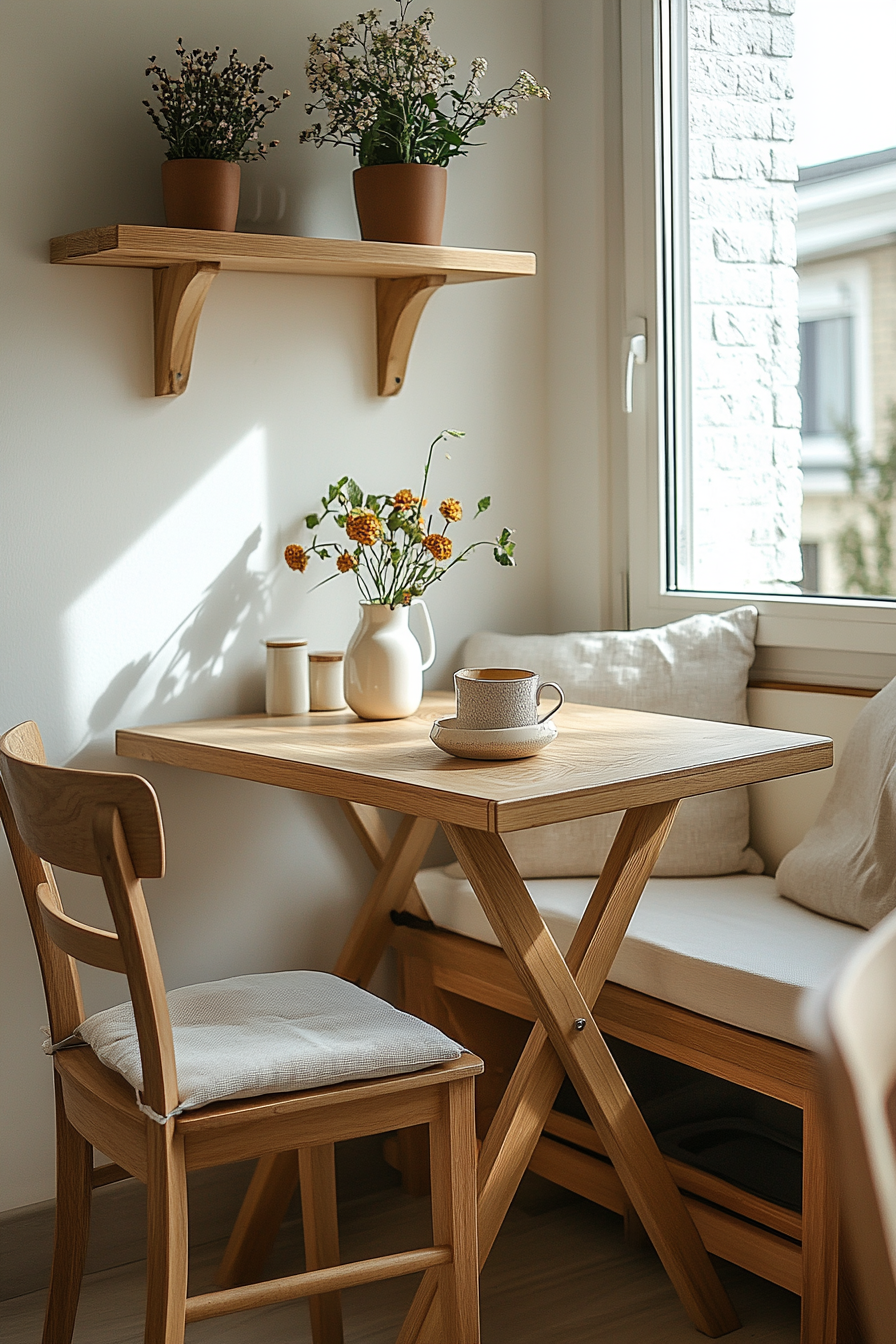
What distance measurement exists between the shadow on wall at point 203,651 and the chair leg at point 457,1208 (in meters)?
0.90

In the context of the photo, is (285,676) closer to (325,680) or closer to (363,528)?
(325,680)

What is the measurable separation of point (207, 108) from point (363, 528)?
68 centimetres

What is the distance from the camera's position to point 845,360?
7.82 feet

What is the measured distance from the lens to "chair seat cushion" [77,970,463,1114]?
4.92ft

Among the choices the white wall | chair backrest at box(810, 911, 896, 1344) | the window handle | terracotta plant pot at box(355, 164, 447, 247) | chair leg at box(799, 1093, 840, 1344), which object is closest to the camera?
chair backrest at box(810, 911, 896, 1344)

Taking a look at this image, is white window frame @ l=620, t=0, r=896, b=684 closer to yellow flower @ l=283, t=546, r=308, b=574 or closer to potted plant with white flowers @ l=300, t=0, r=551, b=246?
potted plant with white flowers @ l=300, t=0, r=551, b=246

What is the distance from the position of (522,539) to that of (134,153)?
1.04 meters

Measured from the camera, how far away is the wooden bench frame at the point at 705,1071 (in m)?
1.74

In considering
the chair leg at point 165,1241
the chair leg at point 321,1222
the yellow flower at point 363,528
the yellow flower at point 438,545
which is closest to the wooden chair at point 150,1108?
the chair leg at point 165,1241

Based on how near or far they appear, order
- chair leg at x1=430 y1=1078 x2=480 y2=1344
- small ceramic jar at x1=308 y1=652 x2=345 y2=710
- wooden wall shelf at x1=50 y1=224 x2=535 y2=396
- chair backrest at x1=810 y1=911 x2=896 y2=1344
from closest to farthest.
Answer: chair backrest at x1=810 y1=911 x2=896 y2=1344
chair leg at x1=430 y1=1078 x2=480 y2=1344
wooden wall shelf at x1=50 y1=224 x2=535 y2=396
small ceramic jar at x1=308 y1=652 x2=345 y2=710

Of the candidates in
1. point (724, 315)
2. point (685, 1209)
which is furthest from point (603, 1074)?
point (724, 315)

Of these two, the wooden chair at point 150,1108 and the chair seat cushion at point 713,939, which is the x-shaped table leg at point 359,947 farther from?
the wooden chair at point 150,1108

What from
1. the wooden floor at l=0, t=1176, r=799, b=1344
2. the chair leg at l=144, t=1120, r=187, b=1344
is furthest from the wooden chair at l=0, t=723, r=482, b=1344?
the wooden floor at l=0, t=1176, r=799, b=1344

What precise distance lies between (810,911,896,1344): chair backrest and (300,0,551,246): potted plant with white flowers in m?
1.86
